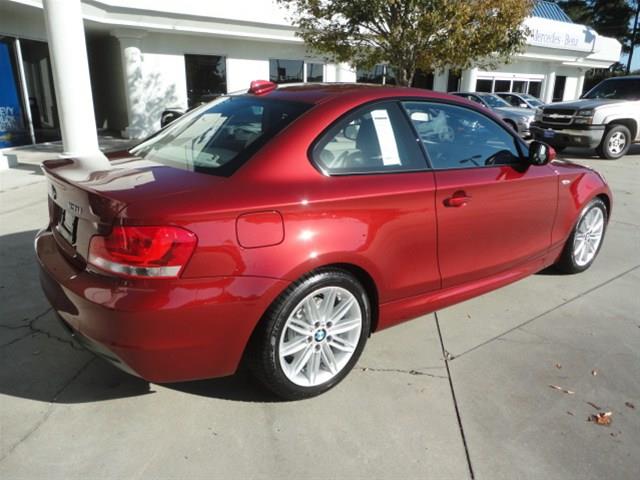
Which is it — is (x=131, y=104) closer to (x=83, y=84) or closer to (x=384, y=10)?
(x=83, y=84)

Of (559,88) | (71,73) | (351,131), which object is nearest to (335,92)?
(351,131)

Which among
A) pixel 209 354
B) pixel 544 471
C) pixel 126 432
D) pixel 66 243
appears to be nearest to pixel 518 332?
pixel 544 471

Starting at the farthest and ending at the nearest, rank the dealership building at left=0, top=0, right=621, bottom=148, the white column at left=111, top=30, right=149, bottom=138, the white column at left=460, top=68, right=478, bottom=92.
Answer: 1. the white column at left=460, top=68, right=478, bottom=92
2. the white column at left=111, top=30, right=149, bottom=138
3. the dealership building at left=0, top=0, right=621, bottom=148

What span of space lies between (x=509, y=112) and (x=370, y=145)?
43.7 feet

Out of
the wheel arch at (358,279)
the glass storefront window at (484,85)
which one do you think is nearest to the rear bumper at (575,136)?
the wheel arch at (358,279)

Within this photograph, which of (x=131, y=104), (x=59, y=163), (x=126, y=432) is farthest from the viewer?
(x=131, y=104)

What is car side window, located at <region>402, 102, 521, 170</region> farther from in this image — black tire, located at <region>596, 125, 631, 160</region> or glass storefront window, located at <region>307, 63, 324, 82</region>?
glass storefront window, located at <region>307, 63, 324, 82</region>

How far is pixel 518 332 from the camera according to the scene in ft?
11.5

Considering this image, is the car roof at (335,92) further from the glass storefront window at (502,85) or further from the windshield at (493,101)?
the glass storefront window at (502,85)

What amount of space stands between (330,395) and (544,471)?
3.59 feet

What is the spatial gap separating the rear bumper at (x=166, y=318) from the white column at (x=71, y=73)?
19.3ft

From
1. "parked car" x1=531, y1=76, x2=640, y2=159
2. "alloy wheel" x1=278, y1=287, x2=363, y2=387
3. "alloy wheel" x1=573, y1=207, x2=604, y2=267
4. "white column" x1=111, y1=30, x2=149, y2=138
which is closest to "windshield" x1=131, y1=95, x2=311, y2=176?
"alloy wheel" x1=278, y1=287, x2=363, y2=387

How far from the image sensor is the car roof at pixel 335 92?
288 centimetres

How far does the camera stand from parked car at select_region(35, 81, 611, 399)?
2.18m
